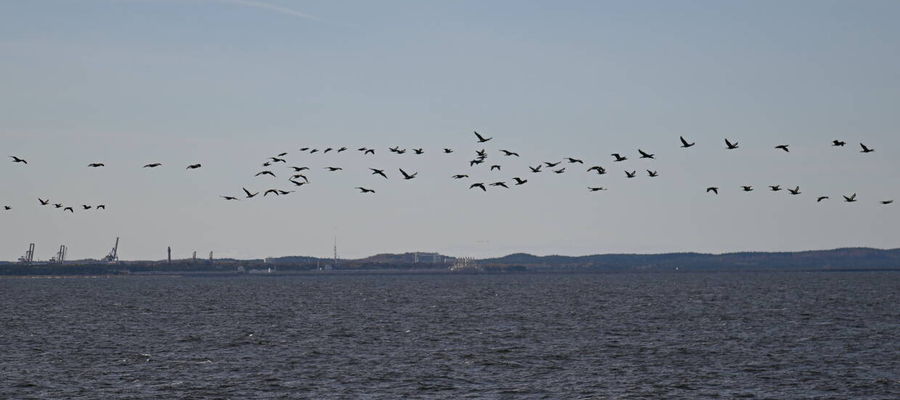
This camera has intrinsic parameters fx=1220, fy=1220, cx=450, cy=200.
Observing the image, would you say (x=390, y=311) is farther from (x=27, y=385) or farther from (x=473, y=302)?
(x=27, y=385)

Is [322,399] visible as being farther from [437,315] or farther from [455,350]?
[437,315]

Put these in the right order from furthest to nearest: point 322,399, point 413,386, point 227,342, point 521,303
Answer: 1. point 521,303
2. point 227,342
3. point 413,386
4. point 322,399

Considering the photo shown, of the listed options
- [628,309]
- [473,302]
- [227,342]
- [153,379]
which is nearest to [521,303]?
[473,302]

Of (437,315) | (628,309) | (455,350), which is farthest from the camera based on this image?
(628,309)

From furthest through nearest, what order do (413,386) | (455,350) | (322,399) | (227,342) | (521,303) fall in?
(521,303)
(227,342)
(455,350)
(413,386)
(322,399)

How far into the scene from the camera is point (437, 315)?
12331 centimetres

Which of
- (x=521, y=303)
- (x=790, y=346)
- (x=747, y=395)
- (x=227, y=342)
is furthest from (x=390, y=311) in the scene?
(x=747, y=395)

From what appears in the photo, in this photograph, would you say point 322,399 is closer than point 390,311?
Yes

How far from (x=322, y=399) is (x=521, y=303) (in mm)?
98551

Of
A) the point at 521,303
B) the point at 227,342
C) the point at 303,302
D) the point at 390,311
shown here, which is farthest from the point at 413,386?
the point at 303,302

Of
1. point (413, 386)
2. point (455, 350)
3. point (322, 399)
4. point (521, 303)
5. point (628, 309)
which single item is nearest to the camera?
point (322, 399)

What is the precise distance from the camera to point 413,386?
62.3m

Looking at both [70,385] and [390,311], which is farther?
[390,311]

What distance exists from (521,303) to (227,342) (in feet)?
231
